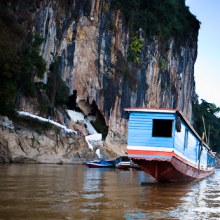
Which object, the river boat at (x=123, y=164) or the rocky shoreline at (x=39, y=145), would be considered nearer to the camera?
the rocky shoreline at (x=39, y=145)

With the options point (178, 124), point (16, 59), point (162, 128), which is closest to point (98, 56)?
point (16, 59)

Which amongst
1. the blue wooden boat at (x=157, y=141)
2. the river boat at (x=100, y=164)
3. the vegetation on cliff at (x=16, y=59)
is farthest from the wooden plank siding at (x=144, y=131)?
the vegetation on cliff at (x=16, y=59)

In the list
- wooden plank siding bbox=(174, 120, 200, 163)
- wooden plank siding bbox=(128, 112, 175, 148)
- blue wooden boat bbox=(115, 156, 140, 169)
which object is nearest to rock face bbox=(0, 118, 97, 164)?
blue wooden boat bbox=(115, 156, 140, 169)

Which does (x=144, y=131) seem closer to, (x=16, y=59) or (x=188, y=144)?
(x=188, y=144)

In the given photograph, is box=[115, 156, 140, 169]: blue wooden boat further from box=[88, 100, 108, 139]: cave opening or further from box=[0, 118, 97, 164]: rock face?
box=[88, 100, 108, 139]: cave opening

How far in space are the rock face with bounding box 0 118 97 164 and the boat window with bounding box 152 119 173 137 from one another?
11.4 metres

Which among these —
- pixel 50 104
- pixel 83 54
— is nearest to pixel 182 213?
pixel 50 104

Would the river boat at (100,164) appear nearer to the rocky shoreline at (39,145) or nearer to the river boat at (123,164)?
the river boat at (123,164)

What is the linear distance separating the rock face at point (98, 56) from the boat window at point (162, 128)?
54.9ft

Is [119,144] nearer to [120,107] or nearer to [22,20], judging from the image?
[120,107]

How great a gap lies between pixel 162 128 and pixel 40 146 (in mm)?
12961

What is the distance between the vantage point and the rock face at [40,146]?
835 inches

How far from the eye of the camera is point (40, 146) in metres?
23.3

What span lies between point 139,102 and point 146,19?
9.52 metres
